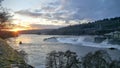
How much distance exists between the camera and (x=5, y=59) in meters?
5.22

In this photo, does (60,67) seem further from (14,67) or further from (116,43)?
(116,43)

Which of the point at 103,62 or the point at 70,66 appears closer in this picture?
the point at 103,62

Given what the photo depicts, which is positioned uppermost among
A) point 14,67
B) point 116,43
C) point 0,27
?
point 0,27

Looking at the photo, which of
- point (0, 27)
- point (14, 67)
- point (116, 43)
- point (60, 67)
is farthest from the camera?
point (116, 43)

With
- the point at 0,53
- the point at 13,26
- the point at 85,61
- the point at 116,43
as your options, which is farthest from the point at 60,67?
the point at 116,43

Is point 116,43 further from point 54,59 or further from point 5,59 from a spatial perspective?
point 5,59

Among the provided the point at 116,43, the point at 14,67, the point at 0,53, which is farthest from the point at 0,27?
the point at 116,43

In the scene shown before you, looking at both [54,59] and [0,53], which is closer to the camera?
[0,53]

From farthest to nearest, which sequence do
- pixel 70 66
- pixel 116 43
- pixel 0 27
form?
pixel 116 43, pixel 70 66, pixel 0 27

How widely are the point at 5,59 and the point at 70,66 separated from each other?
1666cm

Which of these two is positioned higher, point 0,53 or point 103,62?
point 0,53

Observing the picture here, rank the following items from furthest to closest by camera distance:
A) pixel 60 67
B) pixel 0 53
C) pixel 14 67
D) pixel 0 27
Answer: pixel 60 67
pixel 0 27
pixel 0 53
pixel 14 67

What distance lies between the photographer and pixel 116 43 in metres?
78.2

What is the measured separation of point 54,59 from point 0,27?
46.0 ft
